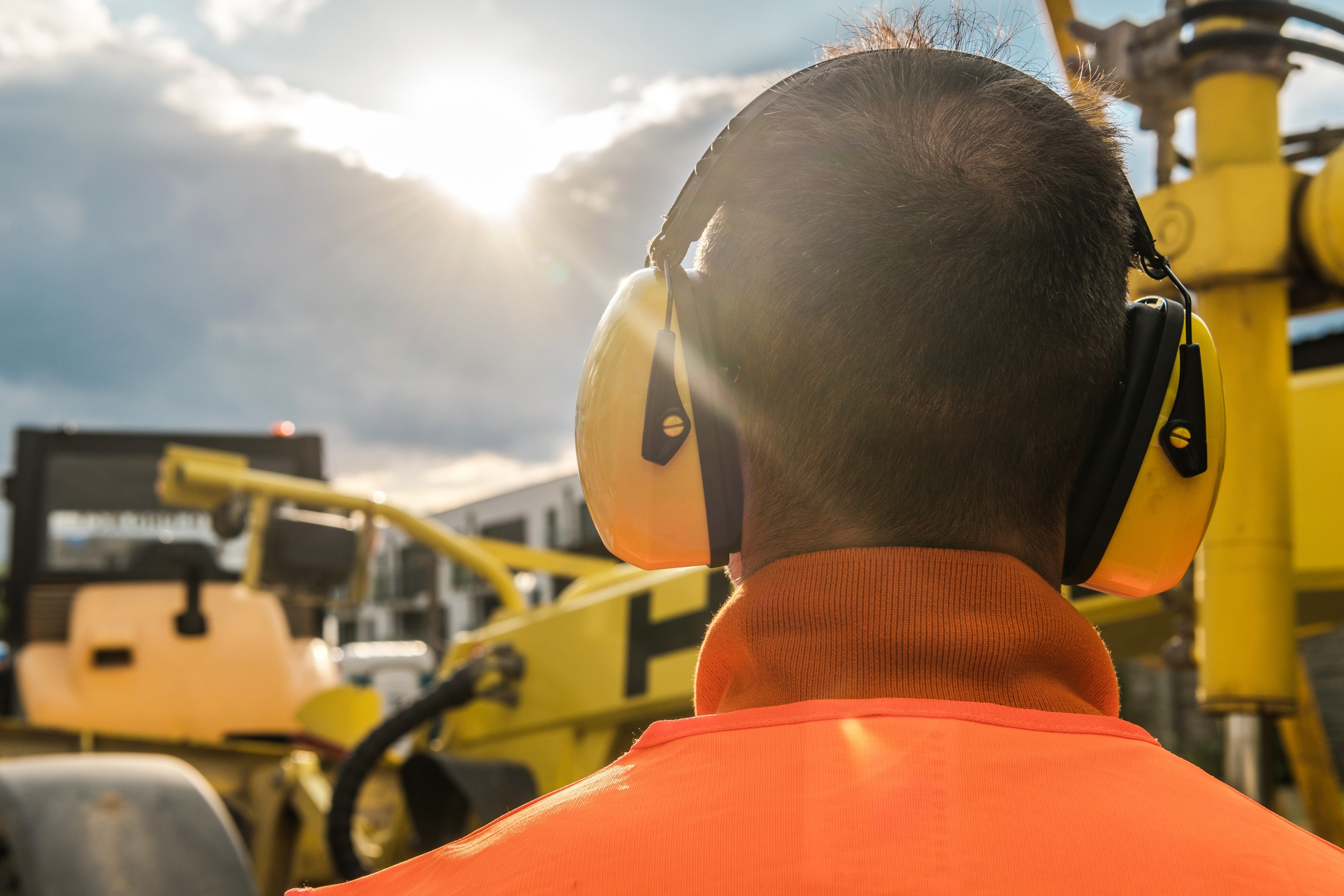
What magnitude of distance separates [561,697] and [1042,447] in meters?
2.77

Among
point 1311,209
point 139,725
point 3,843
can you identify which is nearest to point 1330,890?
point 1311,209

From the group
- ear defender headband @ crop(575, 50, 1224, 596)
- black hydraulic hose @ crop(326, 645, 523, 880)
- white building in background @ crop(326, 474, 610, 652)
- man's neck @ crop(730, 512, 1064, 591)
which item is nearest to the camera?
man's neck @ crop(730, 512, 1064, 591)

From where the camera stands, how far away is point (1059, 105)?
35.9 inches

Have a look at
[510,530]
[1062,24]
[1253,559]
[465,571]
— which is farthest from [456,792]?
[510,530]

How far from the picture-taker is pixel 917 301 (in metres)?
0.82

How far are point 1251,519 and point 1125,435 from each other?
1.11m

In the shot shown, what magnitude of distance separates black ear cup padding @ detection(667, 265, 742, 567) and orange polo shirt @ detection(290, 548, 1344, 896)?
0.40 ft

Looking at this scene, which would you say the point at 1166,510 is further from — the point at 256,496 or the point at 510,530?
the point at 510,530

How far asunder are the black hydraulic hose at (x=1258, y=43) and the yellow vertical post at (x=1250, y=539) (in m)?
0.30

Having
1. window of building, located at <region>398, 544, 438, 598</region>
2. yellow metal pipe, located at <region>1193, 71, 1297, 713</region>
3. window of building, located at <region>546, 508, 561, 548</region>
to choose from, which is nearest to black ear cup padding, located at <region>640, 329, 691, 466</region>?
yellow metal pipe, located at <region>1193, 71, 1297, 713</region>

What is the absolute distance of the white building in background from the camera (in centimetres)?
3303

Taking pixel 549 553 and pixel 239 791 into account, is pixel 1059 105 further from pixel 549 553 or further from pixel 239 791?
pixel 239 791

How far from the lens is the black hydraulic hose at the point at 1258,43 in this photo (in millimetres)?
2043

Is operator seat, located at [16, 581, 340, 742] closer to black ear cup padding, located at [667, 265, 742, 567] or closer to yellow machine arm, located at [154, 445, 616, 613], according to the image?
yellow machine arm, located at [154, 445, 616, 613]
